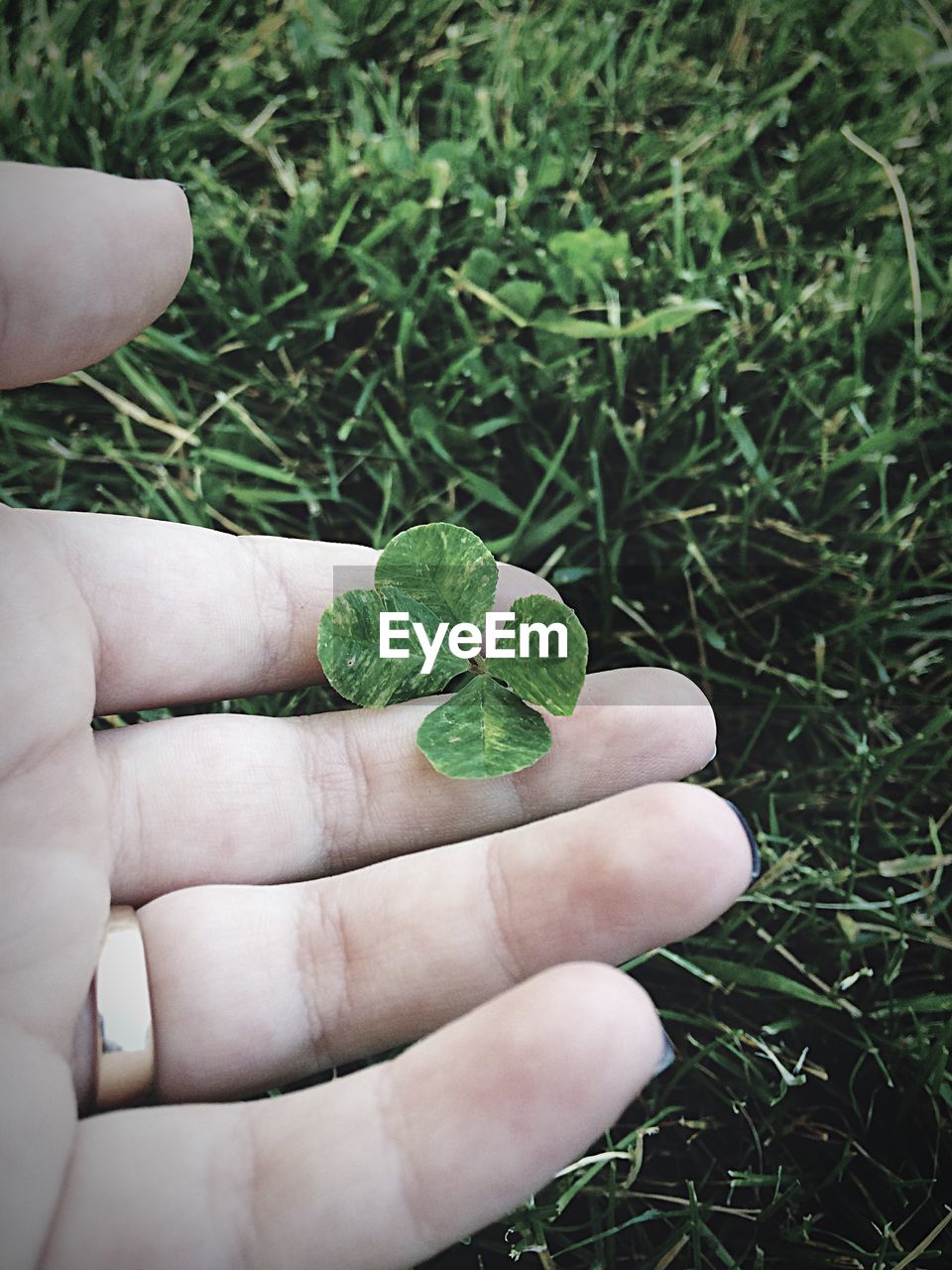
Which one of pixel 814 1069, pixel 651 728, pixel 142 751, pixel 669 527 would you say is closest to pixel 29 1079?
pixel 142 751

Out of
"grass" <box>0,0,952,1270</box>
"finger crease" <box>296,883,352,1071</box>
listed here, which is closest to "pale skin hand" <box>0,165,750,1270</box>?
"finger crease" <box>296,883,352,1071</box>

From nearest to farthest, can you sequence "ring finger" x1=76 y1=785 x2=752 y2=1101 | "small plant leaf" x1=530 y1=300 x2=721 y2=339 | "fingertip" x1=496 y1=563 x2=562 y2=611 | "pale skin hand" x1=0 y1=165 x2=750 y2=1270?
"pale skin hand" x1=0 y1=165 x2=750 y2=1270 → "ring finger" x1=76 y1=785 x2=752 y2=1101 → "fingertip" x1=496 y1=563 x2=562 y2=611 → "small plant leaf" x1=530 y1=300 x2=721 y2=339

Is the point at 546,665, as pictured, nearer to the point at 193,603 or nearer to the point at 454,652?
the point at 454,652

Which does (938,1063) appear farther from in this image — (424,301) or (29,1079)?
(424,301)
